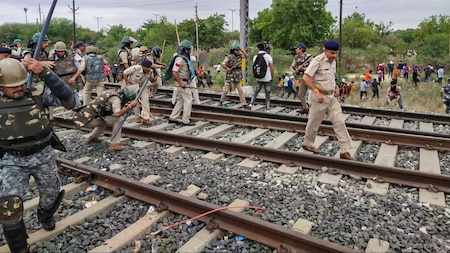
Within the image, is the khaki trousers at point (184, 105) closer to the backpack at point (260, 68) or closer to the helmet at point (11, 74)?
the backpack at point (260, 68)

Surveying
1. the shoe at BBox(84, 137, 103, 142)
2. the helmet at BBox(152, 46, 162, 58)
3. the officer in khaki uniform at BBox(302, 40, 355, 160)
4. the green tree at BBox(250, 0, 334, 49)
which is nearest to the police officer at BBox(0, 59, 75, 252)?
the shoe at BBox(84, 137, 103, 142)

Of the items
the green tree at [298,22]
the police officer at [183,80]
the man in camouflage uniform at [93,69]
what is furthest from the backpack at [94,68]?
the green tree at [298,22]

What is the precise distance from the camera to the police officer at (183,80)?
834 cm

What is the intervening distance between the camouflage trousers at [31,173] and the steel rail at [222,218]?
96 cm

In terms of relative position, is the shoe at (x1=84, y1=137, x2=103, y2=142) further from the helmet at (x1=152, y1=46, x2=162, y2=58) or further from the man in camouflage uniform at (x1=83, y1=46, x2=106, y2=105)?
the helmet at (x1=152, y1=46, x2=162, y2=58)

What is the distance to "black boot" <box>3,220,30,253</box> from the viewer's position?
3146 mm

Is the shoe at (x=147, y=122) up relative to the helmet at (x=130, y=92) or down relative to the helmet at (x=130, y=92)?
down

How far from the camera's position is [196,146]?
254 inches

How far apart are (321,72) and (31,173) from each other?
417 centimetres

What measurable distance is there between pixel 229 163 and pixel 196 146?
0.95 meters

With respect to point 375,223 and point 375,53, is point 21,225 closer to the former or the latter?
point 375,223

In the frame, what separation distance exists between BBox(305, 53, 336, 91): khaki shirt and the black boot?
426 cm

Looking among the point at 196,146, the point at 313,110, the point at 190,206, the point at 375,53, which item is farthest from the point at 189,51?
the point at 375,53

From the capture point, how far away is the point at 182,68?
8625mm
